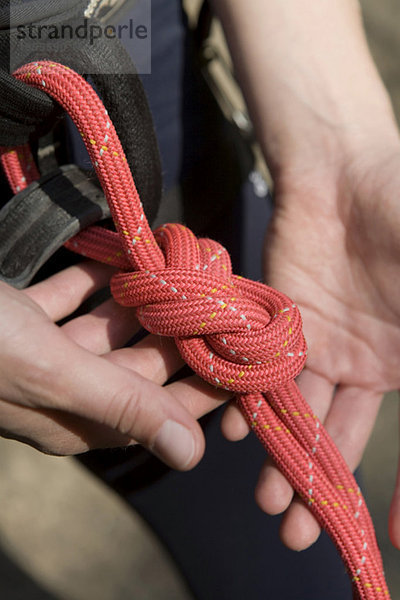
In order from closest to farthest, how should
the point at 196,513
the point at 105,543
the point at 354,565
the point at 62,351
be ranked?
the point at 62,351 < the point at 354,565 < the point at 196,513 < the point at 105,543

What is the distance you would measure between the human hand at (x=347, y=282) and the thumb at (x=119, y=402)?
26cm

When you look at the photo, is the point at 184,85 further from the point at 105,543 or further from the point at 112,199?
the point at 105,543

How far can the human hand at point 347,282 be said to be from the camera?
2.50ft

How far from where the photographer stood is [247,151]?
0.94 metres

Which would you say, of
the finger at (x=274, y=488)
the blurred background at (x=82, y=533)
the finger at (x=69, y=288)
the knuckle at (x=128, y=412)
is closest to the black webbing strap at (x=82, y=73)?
the finger at (x=69, y=288)

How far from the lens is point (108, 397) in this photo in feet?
1.78

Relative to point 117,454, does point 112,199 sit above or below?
above

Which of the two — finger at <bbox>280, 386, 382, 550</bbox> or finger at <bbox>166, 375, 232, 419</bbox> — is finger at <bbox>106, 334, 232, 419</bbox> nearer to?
finger at <bbox>166, 375, 232, 419</bbox>

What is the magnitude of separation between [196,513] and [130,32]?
0.64 metres

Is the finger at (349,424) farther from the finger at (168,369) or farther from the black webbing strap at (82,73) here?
the black webbing strap at (82,73)

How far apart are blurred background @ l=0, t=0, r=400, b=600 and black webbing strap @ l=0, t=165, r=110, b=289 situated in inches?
32.5

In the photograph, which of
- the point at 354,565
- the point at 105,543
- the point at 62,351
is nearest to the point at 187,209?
the point at 62,351

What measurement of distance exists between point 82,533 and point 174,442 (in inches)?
35.1

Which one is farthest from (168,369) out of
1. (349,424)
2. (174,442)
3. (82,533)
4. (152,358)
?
(82,533)
